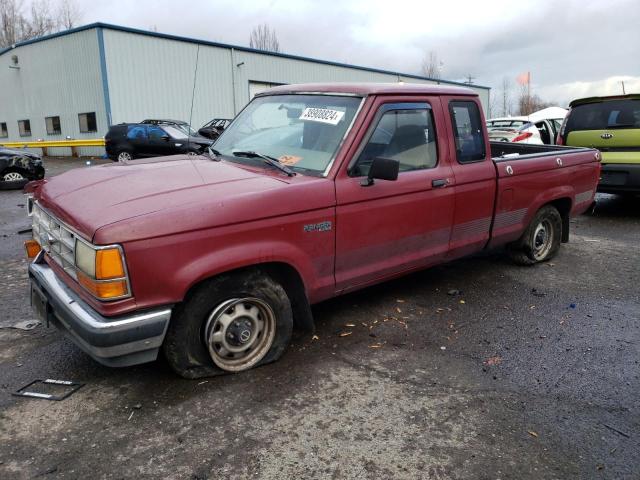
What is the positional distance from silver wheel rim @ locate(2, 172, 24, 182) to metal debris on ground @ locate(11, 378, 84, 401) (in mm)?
10542

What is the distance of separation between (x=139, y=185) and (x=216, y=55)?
24.1 m

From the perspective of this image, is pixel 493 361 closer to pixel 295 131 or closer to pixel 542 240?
pixel 295 131

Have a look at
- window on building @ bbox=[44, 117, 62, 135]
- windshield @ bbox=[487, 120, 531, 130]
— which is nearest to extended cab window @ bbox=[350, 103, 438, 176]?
windshield @ bbox=[487, 120, 531, 130]

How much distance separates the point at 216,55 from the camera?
82.9 ft

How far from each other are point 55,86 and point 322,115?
83.9 ft

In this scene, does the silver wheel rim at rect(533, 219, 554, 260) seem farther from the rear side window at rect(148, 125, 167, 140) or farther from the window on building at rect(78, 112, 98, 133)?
the window on building at rect(78, 112, 98, 133)

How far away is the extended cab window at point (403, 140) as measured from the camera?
12.3 feet

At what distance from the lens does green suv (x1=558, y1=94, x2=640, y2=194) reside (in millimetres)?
7762

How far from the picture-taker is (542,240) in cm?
584

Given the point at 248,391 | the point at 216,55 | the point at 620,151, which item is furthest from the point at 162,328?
the point at 216,55

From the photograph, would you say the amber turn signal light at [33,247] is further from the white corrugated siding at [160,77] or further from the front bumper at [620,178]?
the white corrugated siding at [160,77]

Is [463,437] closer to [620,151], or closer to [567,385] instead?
[567,385]

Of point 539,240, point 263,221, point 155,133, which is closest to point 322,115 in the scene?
point 263,221

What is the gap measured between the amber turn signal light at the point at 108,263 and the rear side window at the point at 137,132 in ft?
50.1
